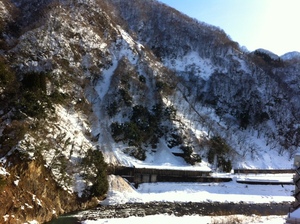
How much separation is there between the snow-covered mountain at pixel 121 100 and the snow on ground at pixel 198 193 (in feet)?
11.9

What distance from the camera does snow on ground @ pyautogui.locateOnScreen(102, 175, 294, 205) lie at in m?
32.2

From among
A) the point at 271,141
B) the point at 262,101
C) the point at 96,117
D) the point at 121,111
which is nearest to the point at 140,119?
the point at 121,111

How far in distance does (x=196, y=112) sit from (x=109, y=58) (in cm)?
2277

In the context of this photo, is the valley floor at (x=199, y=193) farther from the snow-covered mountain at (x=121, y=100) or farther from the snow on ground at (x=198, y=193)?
the snow-covered mountain at (x=121, y=100)

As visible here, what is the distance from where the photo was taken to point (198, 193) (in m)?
37.2

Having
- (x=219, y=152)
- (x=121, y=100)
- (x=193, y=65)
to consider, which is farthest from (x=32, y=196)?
(x=193, y=65)

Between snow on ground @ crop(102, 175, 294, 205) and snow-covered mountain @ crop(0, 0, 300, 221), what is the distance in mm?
3637

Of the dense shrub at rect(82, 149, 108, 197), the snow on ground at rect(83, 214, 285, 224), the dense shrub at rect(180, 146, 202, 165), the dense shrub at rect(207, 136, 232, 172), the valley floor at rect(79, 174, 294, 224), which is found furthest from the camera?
the dense shrub at rect(207, 136, 232, 172)

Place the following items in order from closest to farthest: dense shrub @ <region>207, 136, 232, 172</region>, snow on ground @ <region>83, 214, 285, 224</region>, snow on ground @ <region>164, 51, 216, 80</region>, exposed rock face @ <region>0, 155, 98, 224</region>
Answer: exposed rock face @ <region>0, 155, 98, 224</region> → snow on ground @ <region>83, 214, 285, 224</region> → dense shrub @ <region>207, 136, 232, 172</region> → snow on ground @ <region>164, 51, 216, 80</region>

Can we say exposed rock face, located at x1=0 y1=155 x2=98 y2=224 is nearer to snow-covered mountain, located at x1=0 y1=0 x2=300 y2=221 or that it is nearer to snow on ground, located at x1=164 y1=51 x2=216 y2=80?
snow-covered mountain, located at x1=0 y1=0 x2=300 y2=221

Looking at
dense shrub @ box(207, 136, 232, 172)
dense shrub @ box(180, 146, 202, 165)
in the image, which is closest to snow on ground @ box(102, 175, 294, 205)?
dense shrub @ box(207, 136, 232, 172)

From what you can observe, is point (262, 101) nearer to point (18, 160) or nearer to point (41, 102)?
point (41, 102)

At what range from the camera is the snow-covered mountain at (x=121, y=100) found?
91.9ft

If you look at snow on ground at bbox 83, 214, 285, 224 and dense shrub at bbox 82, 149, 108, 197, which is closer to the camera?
snow on ground at bbox 83, 214, 285, 224
